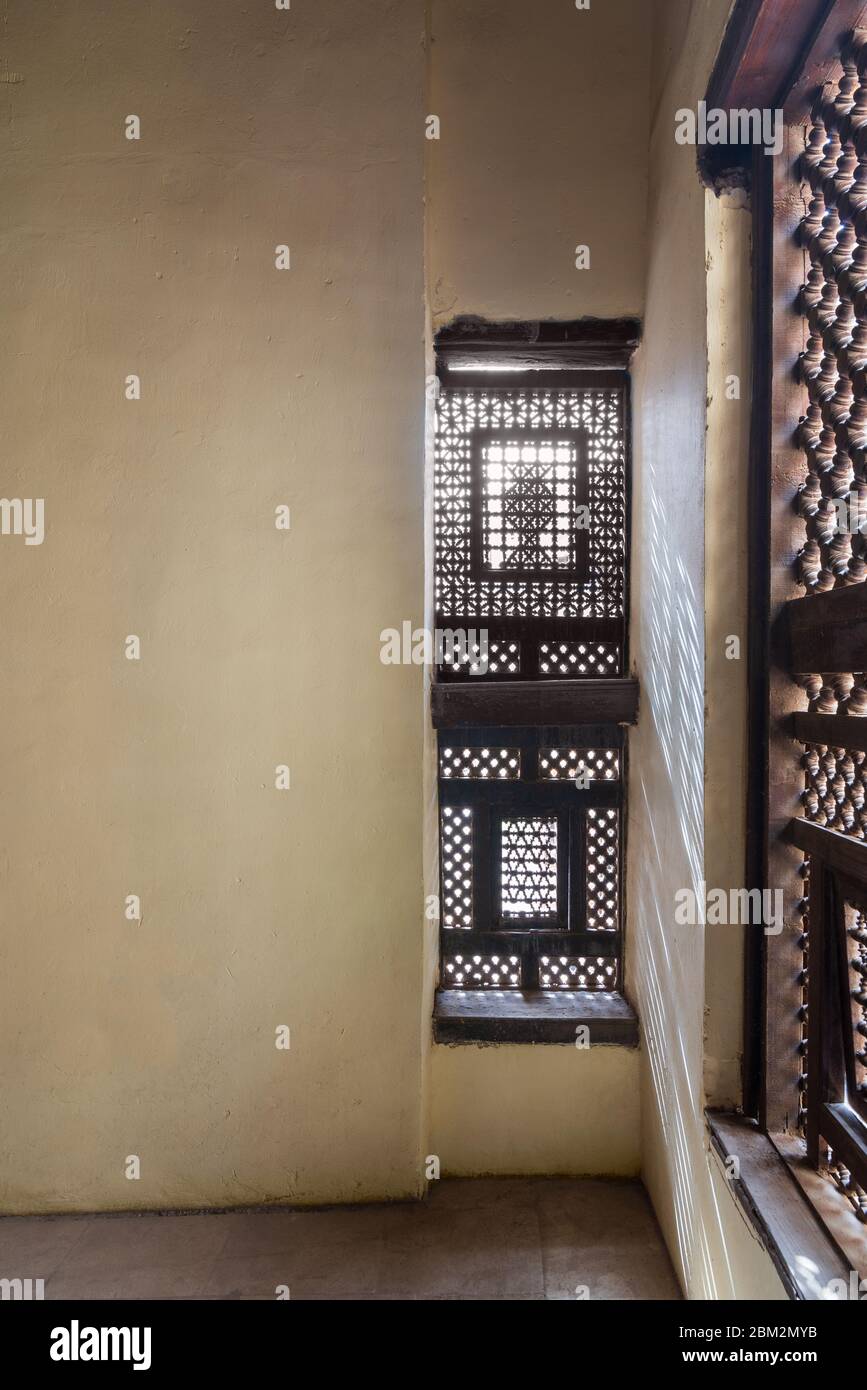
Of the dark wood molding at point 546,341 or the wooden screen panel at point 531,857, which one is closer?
the dark wood molding at point 546,341

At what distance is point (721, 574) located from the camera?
1.78 metres

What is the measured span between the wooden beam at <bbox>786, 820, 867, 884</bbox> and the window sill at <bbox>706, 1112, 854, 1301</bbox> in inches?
26.0

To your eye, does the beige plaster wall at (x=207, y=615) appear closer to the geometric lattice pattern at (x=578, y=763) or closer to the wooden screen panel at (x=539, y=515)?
the wooden screen panel at (x=539, y=515)

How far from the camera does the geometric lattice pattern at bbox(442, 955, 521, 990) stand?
268 cm

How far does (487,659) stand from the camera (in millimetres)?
2658

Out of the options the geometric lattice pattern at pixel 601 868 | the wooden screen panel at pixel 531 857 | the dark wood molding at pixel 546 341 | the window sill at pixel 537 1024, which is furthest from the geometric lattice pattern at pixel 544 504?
the window sill at pixel 537 1024

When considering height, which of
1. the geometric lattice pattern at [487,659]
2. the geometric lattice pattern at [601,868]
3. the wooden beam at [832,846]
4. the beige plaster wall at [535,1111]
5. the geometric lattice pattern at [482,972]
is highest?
the geometric lattice pattern at [487,659]

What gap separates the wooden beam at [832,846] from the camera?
1.36 m

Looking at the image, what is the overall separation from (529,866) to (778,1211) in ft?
4.45

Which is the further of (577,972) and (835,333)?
(577,972)

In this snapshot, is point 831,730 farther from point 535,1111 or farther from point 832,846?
point 535,1111

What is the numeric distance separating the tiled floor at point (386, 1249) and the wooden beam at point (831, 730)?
5.36 ft

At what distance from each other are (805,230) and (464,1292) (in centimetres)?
283

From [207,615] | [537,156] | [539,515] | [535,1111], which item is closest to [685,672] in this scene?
[539,515]
